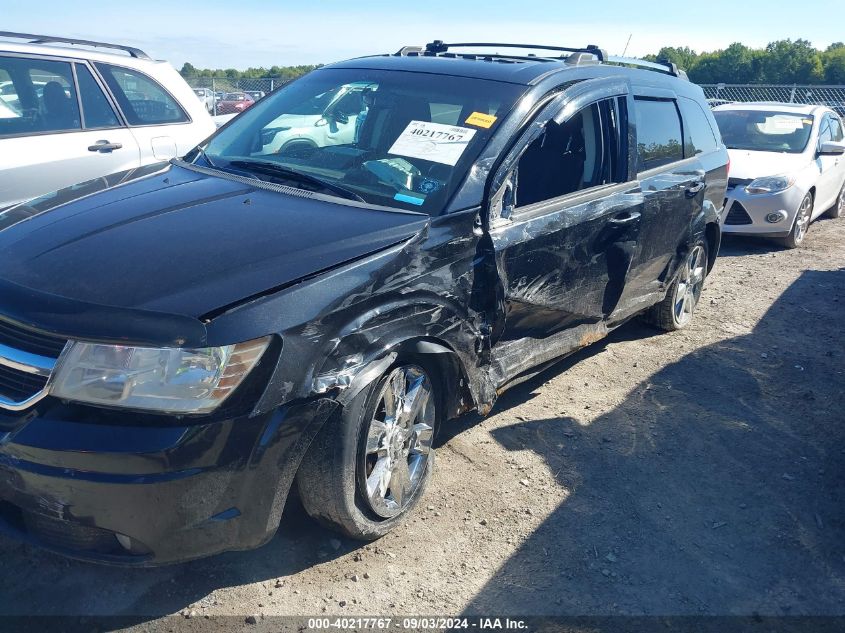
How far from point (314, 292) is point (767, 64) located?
4661 cm

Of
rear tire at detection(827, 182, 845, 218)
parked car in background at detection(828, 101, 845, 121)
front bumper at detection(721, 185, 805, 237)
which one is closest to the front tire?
front bumper at detection(721, 185, 805, 237)

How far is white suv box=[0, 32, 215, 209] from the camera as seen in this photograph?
5184 millimetres

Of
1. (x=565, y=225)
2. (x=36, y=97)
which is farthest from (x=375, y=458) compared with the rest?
(x=36, y=97)

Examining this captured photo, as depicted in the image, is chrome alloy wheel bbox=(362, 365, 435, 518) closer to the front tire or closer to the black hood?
the front tire

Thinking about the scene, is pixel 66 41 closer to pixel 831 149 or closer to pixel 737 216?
pixel 737 216

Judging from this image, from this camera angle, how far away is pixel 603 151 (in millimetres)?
4309

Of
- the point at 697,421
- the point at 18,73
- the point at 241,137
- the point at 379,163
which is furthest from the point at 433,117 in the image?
the point at 18,73

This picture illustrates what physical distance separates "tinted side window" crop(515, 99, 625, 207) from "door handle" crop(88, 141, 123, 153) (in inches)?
134

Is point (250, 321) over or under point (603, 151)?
under

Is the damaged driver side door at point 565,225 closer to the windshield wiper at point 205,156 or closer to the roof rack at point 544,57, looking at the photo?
the roof rack at point 544,57

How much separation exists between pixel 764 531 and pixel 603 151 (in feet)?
7.02

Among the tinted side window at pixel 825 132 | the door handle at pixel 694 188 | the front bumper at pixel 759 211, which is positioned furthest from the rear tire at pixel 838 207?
the door handle at pixel 694 188

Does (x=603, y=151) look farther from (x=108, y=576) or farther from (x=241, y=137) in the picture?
(x=108, y=576)

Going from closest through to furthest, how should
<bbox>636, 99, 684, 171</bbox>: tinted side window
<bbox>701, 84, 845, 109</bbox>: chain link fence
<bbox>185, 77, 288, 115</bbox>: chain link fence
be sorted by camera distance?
<bbox>636, 99, 684, 171</bbox>: tinted side window < <bbox>701, 84, 845, 109</bbox>: chain link fence < <bbox>185, 77, 288, 115</bbox>: chain link fence
